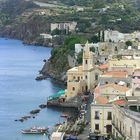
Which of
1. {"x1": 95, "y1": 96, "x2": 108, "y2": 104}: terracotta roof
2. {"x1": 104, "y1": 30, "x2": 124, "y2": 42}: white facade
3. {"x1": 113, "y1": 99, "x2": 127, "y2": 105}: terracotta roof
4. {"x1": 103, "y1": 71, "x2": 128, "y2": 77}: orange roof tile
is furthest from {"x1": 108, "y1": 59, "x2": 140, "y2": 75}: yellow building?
{"x1": 104, "y1": 30, "x2": 124, "y2": 42}: white facade

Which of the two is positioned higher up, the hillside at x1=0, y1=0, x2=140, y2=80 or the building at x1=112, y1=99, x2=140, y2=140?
the hillside at x1=0, y1=0, x2=140, y2=80

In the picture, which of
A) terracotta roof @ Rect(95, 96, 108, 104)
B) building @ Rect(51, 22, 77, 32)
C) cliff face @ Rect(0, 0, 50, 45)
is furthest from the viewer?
cliff face @ Rect(0, 0, 50, 45)

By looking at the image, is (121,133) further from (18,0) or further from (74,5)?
(18,0)

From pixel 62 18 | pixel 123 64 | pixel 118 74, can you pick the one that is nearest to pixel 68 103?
pixel 123 64

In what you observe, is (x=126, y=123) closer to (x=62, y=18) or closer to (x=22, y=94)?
(x=22, y=94)

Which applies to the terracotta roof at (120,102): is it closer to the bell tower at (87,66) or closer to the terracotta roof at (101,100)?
the terracotta roof at (101,100)

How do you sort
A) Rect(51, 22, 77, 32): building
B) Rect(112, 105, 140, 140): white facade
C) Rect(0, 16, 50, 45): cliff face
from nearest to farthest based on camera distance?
Rect(112, 105, 140, 140): white facade → Rect(51, 22, 77, 32): building → Rect(0, 16, 50, 45): cliff face

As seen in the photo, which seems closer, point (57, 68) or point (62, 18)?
point (57, 68)

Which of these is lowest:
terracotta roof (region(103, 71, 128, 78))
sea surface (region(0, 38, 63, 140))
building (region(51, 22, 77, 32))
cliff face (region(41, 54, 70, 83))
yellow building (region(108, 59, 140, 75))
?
sea surface (region(0, 38, 63, 140))

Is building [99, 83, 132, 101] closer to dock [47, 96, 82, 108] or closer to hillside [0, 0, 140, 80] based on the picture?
dock [47, 96, 82, 108]
